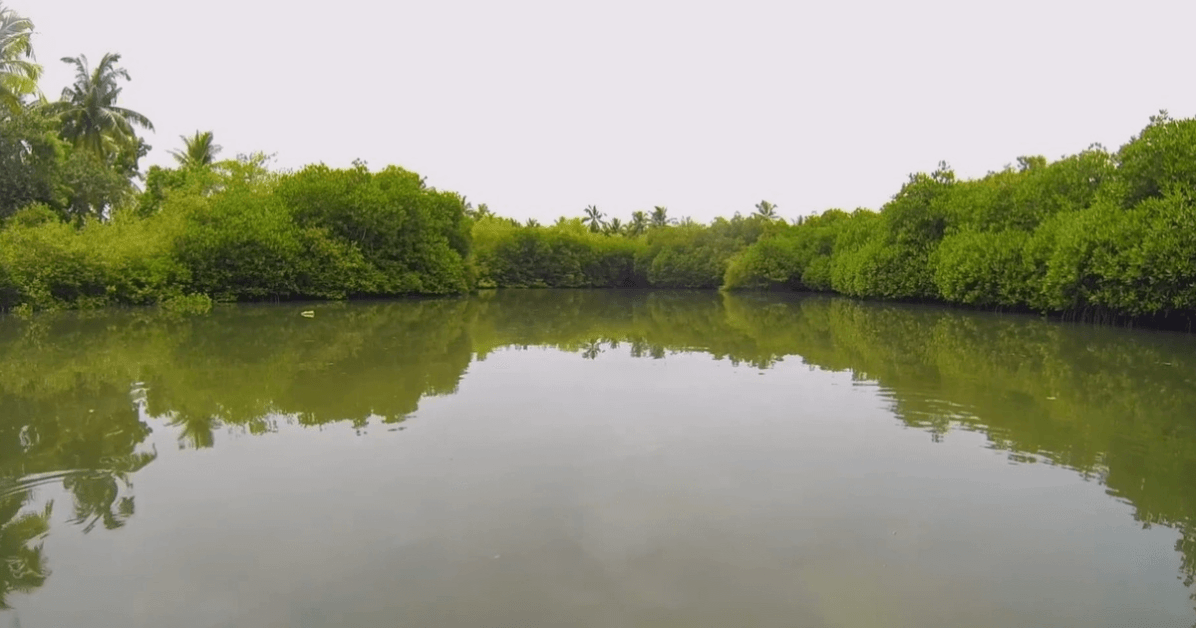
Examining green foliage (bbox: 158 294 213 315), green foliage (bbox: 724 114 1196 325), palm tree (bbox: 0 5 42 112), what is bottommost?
green foliage (bbox: 158 294 213 315)

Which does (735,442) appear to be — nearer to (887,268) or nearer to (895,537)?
(895,537)

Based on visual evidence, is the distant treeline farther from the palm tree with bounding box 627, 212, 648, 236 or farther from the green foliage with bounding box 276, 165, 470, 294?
the palm tree with bounding box 627, 212, 648, 236

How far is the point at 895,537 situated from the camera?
4340 mm

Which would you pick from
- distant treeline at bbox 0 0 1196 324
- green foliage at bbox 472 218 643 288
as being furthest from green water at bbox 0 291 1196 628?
green foliage at bbox 472 218 643 288

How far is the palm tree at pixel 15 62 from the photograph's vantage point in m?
21.6

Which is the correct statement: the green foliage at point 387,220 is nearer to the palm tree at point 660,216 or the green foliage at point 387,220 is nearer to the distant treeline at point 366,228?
the distant treeline at point 366,228

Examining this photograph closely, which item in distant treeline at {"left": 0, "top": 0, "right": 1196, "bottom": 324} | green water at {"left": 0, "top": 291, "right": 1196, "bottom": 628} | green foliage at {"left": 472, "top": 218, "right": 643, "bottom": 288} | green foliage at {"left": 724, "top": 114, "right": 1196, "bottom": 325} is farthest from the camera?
green foliage at {"left": 472, "top": 218, "right": 643, "bottom": 288}

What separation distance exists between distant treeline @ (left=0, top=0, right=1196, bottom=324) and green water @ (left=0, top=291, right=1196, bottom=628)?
30.6 feet

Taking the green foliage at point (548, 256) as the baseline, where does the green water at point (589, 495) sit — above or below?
below

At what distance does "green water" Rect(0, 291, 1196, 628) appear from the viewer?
3.54 m

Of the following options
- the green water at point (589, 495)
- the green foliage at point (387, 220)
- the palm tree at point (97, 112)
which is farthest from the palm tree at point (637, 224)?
the green water at point (589, 495)

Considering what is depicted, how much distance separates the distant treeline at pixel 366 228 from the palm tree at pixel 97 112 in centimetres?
7

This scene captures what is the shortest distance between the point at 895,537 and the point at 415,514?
301 cm

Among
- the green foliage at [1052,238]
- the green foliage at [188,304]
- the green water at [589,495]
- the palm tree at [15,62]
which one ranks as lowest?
the green water at [589,495]
